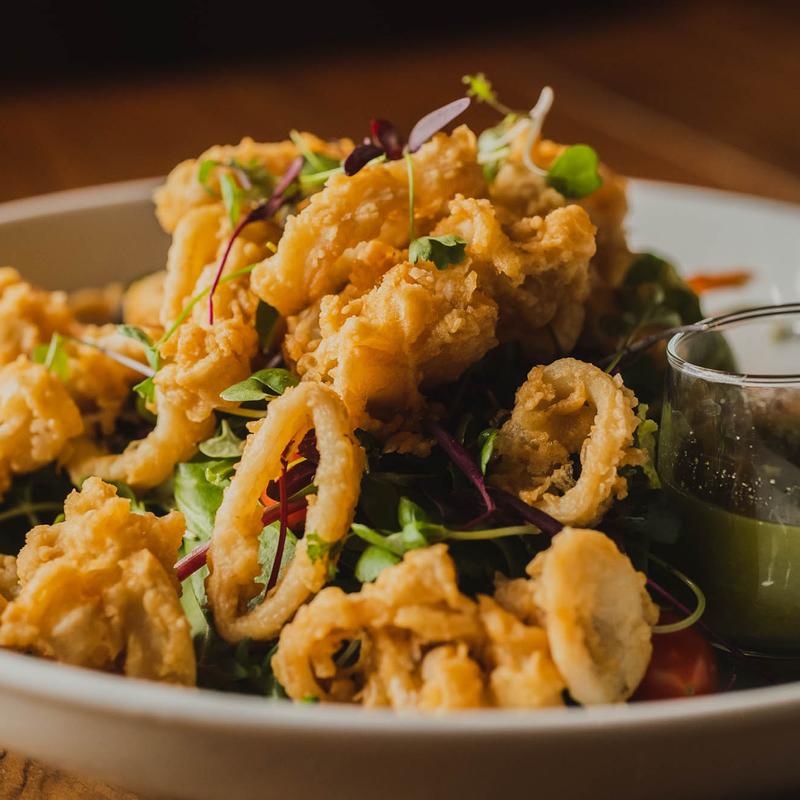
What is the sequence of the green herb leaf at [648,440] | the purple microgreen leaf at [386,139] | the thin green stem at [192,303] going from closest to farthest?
the green herb leaf at [648,440] < the thin green stem at [192,303] < the purple microgreen leaf at [386,139]

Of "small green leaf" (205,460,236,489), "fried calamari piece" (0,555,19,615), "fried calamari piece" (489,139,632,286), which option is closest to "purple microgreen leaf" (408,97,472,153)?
"fried calamari piece" (489,139,632,286)

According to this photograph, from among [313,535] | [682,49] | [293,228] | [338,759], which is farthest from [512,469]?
[682,49]

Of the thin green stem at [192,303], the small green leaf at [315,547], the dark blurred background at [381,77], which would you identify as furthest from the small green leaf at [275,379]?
the dark blurred background at [381,77]

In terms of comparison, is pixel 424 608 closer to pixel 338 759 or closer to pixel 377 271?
pixel 338 759

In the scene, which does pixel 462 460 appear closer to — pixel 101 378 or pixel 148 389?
pixel 148 389

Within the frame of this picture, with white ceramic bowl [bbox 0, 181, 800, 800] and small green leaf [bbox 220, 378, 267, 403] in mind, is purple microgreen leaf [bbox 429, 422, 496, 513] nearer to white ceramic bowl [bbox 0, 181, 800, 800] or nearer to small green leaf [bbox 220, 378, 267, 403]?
small green leaf [bbox 220, 378, 267, 403]

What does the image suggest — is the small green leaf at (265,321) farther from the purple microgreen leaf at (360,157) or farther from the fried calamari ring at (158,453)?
the purple microgreen leaf at (360,157)

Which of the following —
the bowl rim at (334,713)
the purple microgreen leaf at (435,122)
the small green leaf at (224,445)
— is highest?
the purple microgreen leaf at (435,122)
